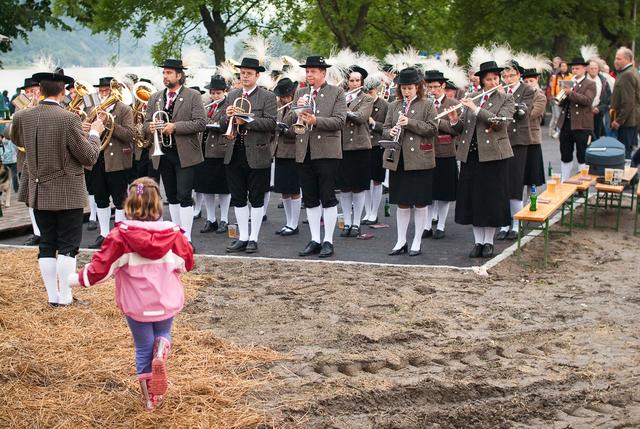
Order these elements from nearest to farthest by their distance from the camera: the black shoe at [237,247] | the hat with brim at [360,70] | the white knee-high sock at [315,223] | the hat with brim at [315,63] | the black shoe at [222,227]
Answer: the hat with brim at [315,63]
the white knee-high sock at [315,223]
the black shoe at [237,247]
the hat with brim at [360,70]
the black shoe at [222,227]

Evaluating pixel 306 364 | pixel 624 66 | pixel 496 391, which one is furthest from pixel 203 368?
pixel 624 66

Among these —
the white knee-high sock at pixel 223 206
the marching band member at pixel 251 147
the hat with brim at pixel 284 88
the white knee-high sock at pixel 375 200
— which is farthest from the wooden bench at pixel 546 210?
the white knee-high sock at pixel 223 206

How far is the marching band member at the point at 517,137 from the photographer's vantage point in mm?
Result: 11328

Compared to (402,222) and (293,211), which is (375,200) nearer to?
(293,211)

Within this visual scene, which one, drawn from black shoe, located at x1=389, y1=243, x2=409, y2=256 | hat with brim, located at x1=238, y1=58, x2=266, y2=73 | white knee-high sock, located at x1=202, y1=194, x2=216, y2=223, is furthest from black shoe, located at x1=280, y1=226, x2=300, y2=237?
hat with brim, located at x1=238, y1=58, x2=266, y2=73

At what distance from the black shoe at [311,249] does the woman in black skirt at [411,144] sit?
1.10 m

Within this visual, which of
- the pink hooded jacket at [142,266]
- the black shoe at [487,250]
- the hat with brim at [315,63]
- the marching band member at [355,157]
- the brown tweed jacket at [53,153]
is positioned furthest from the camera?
the marching band member at [355,157]

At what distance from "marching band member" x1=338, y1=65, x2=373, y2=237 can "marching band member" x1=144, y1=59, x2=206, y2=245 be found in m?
2.24

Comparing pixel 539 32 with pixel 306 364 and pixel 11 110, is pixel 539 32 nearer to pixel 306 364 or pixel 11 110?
pixel 11 110

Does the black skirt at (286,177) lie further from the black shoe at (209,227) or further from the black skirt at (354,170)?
the black shoe at (209,227)

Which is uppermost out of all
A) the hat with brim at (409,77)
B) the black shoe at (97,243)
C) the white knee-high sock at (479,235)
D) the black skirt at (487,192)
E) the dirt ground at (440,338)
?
the hat with brim at (409,77)

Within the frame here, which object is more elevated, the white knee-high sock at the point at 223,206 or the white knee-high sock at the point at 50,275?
the white knee-high sock at the point at 223,206

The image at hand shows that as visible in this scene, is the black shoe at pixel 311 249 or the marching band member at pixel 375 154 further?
the marching band member at pixel 375 154

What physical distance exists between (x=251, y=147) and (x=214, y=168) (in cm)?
189
